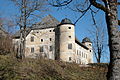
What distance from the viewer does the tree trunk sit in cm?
454

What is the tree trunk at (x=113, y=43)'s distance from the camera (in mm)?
4539

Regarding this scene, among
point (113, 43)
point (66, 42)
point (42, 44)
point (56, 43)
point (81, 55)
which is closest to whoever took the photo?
point (113, 43)

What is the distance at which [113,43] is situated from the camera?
4711 millimetres

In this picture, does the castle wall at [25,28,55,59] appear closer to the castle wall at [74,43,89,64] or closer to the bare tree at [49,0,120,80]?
the castle wall at [74,43,89,64]

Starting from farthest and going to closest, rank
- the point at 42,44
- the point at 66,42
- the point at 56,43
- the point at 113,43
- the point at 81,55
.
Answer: the point at 81,55 → the point at 42,44 → the point at 56,43 → the point at 66,42 → the point at 113,43

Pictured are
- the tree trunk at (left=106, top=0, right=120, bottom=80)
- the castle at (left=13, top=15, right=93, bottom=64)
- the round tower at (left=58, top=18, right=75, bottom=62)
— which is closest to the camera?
the tree trunk at (left=106, top=0, right=120, bottom=80)

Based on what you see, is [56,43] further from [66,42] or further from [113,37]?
[113,37]

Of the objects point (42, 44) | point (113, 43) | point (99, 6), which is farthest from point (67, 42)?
point (113, 43)

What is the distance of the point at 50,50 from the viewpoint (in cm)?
4891

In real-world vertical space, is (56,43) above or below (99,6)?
above

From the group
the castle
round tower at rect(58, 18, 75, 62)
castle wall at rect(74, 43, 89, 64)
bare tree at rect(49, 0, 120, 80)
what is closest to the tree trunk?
bare tree at rect(49, 0, 120, 80)

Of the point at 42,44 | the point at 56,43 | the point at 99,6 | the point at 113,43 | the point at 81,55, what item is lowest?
the point at 81,55

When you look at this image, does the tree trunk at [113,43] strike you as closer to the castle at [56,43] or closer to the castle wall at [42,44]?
the castle at [56,43]

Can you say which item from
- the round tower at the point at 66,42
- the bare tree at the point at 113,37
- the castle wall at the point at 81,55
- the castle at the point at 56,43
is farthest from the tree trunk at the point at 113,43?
the castle wall at the point at 81,55
